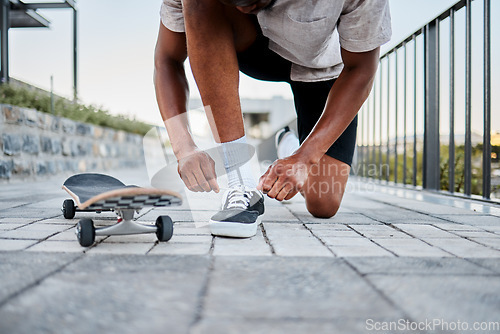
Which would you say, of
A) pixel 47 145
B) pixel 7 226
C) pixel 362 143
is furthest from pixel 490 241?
pixel 47 145

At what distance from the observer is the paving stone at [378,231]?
4.65 ft

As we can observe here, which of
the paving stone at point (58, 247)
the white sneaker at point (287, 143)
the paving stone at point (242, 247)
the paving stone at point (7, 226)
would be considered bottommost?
the paving stone at point (242, 247)

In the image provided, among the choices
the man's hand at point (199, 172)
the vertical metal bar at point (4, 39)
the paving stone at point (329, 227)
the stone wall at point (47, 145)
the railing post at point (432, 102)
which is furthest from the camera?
the vertical metal bar at point (4, 39)

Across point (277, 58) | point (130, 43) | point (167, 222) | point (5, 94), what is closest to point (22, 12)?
point (5, 94)

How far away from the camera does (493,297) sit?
79 centimetres

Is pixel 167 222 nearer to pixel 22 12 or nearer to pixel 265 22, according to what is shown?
pixel 265 22

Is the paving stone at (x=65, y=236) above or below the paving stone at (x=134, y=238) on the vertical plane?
above

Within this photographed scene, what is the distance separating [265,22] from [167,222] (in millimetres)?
875

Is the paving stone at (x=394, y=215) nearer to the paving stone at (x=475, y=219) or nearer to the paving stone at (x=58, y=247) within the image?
the paving stone at (x=475, y=219)

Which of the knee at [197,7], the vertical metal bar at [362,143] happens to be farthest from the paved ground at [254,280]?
the vertical metal bar at [362,143]

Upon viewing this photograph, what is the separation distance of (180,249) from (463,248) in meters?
0.83

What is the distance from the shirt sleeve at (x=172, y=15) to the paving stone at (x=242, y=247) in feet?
2.83

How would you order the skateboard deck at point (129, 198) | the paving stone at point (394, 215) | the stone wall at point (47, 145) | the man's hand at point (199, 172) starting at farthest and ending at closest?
1. the stone wall at point (47, 145)
2. the paving stone at point (394, 215)
3. the man's hand at point (199, 172)
4. the skateboard deck at point (129, 198)

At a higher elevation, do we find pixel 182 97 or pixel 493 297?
pixel 182 97
